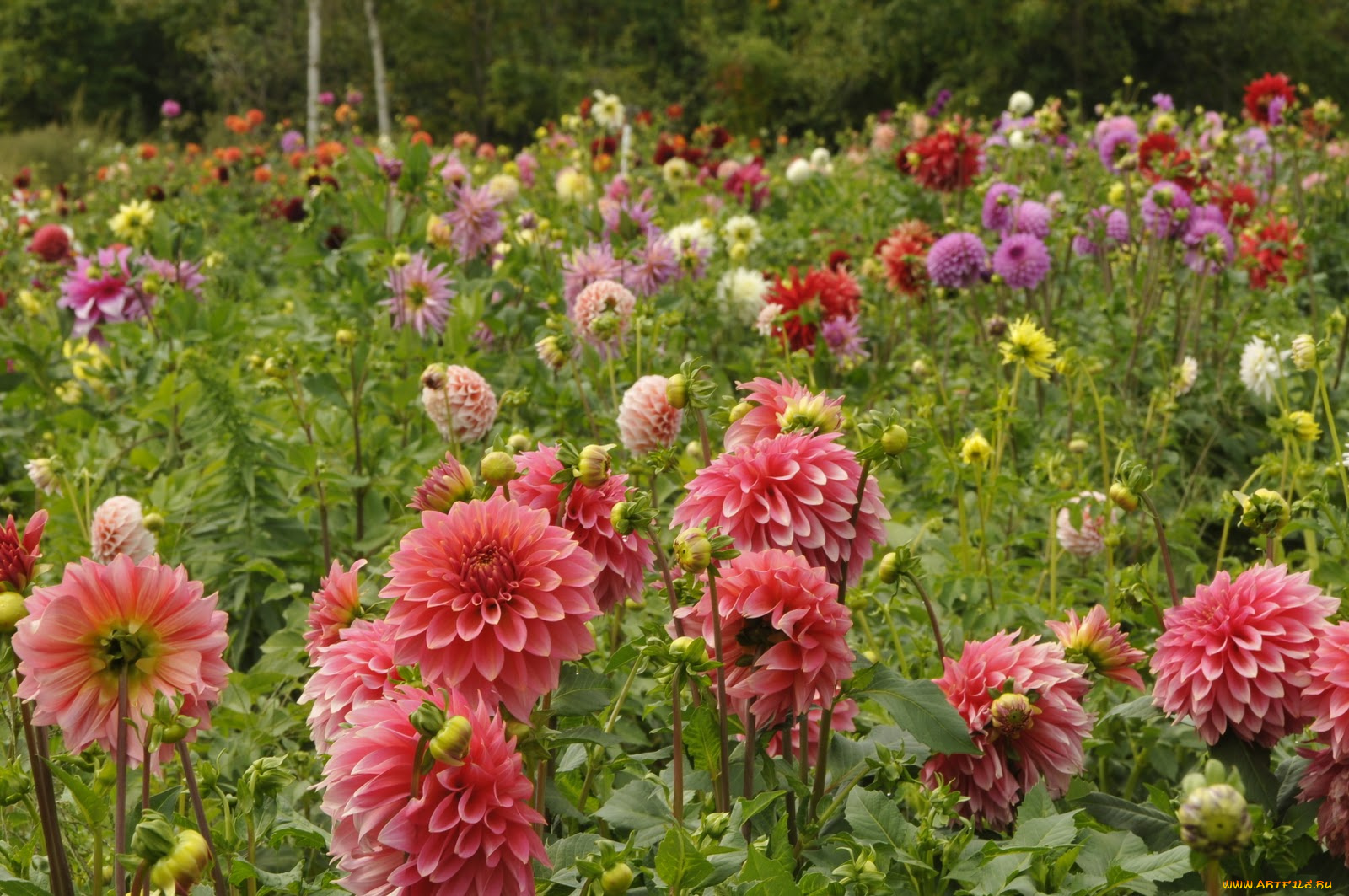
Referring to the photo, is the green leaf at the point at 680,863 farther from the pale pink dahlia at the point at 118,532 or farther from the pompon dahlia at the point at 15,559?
the pale pink dahlia at the point at 118,532

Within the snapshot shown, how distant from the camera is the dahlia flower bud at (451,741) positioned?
0.81 m

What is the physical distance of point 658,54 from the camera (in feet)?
71.7

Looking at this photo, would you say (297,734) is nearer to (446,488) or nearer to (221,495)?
(221,495)

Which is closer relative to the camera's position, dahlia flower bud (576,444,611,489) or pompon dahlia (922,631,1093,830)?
dahlia flower bud (576,444,611,489)

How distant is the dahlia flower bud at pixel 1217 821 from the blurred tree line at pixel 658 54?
1385 cm

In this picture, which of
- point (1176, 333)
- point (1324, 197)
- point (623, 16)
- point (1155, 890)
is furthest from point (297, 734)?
point (623, 16)

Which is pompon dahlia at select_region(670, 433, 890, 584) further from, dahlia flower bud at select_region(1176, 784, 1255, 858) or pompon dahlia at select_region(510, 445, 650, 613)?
dahlia flower bud at select_region(1176, 784, 1255, 858)

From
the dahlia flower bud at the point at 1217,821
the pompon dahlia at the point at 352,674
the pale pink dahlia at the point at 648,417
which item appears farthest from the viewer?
the pale pink dahlia at the point at 648,417

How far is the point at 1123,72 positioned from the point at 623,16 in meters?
10.1

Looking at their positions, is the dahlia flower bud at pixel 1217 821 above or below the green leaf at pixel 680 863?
above

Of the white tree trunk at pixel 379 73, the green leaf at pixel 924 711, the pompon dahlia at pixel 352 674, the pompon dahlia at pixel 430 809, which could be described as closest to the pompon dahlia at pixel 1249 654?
the green leaf at pixel 924 711

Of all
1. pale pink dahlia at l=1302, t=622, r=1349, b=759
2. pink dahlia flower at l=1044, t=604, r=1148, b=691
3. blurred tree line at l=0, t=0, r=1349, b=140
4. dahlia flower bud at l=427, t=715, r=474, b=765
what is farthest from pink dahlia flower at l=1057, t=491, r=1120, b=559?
blurred tree line at l=0, t=0, r=1349, b=140

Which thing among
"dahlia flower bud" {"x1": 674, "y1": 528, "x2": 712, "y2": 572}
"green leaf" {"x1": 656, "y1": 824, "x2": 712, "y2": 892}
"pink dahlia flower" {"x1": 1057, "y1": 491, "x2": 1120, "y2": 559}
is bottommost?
"pink dahlia flower" {"x1": 1057, "y1": 491, "x2": 1120, "y2": 559}

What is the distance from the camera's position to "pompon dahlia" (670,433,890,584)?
1062mm
